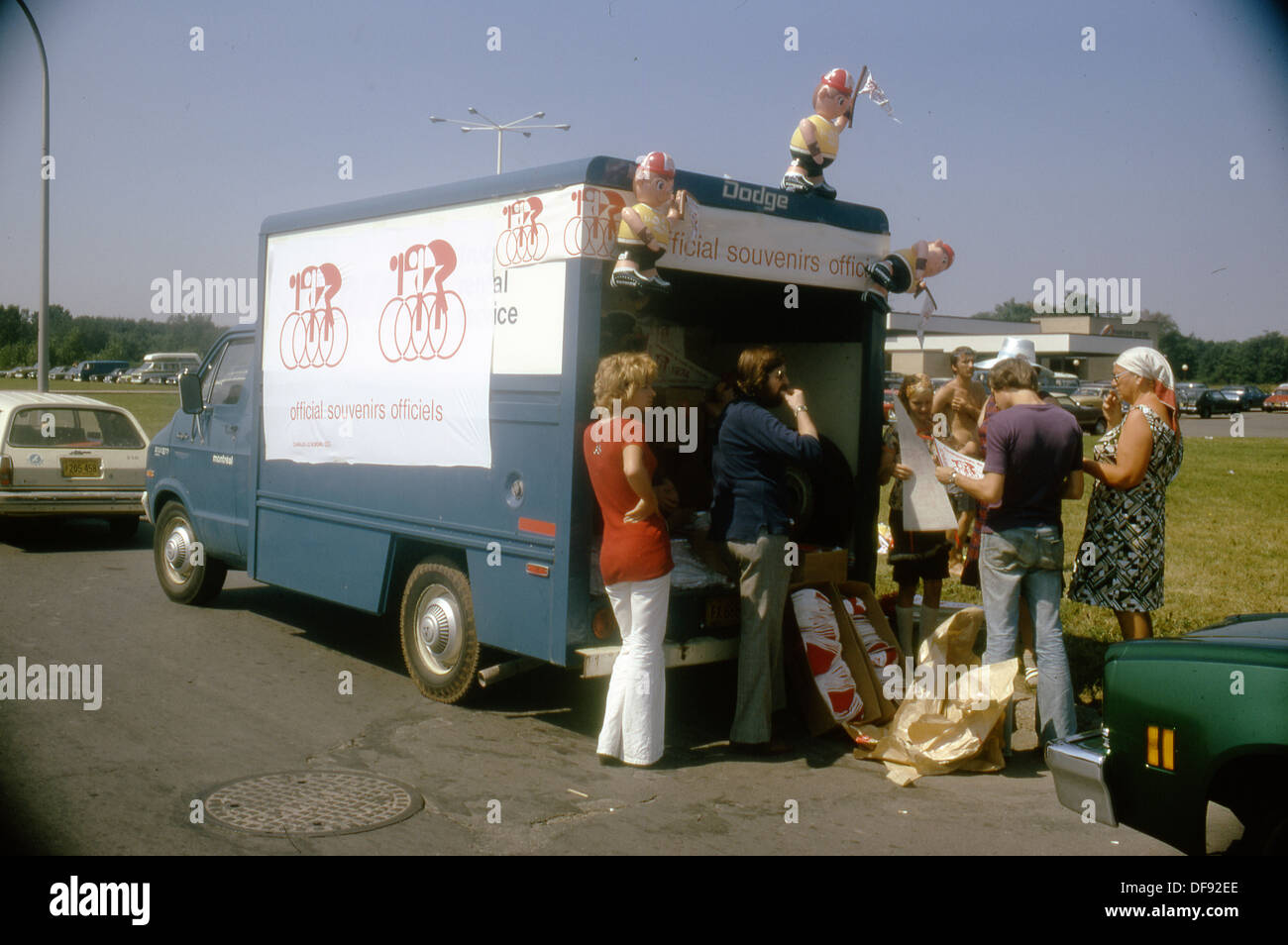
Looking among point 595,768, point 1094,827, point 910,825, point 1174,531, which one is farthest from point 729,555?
point 1174,531

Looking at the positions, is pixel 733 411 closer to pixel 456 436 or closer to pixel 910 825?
pixel 456 436

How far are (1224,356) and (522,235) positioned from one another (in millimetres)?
99393

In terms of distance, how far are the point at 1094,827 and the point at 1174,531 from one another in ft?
31.1

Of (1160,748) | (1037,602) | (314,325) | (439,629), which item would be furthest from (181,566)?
(1160,748)

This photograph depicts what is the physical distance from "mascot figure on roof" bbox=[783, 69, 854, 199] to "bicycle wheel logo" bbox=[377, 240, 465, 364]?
1.97 m

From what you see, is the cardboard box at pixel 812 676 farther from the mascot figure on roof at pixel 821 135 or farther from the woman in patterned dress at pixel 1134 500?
the mascot figure on roof at pixel 821 135

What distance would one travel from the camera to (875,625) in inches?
262

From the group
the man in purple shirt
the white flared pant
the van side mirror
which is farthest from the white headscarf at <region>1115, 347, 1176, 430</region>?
the van side mirror

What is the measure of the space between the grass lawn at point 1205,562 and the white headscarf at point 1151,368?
6.34 feet

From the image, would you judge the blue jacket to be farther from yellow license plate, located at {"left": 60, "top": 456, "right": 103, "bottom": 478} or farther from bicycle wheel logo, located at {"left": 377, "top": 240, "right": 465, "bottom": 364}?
yellow license plate, located at {"left": 60, "top": 456, "right": 103, "bottom": 478}

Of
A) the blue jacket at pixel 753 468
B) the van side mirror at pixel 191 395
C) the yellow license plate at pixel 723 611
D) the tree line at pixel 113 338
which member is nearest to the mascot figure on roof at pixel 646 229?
the blue jacket at pixel 753 468

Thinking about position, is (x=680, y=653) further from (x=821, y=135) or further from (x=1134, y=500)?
(x=821, y=135)

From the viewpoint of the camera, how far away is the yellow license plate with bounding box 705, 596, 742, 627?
20.5 feet

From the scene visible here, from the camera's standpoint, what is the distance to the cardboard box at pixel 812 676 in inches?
248
